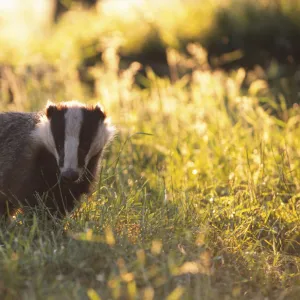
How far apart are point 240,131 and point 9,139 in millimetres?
2147

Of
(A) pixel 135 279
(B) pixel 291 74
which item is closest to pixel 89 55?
(B) pixel 291 74

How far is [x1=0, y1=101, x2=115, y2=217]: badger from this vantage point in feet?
11.9

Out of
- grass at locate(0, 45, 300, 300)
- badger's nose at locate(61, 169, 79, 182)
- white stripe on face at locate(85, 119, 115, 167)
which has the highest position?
white stripe on face at locate(85, 119, 115, 167)

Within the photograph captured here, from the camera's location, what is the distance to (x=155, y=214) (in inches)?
153

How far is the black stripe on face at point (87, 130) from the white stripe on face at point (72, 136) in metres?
0.04

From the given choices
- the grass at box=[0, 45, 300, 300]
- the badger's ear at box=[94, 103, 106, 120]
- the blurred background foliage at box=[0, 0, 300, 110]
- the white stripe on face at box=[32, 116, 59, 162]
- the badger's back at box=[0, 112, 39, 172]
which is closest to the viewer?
the grass at box=[0, 45, 300, 300]

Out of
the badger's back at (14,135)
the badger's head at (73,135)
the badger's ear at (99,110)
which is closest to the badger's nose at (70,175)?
the badger's head at (73,135)

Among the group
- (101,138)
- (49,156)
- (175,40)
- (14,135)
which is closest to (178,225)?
(101,138)

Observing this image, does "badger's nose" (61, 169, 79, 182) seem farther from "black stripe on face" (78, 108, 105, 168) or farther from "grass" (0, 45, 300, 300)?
"grass" (0, 45, 300, 300)

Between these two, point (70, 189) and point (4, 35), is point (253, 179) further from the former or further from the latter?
point (4, 35)

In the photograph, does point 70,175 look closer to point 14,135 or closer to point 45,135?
point 45,135

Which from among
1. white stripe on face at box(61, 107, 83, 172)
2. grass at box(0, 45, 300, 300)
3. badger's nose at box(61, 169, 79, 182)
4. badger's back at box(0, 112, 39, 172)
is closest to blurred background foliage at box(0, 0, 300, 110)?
grass at box(0, 45, 300, 300)

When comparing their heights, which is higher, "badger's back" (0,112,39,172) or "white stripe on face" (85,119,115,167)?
"badger's back" (0,112,39,172)

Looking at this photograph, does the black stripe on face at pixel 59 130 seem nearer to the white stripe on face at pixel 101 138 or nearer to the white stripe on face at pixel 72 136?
the white stripe on face at pixel 72 136
